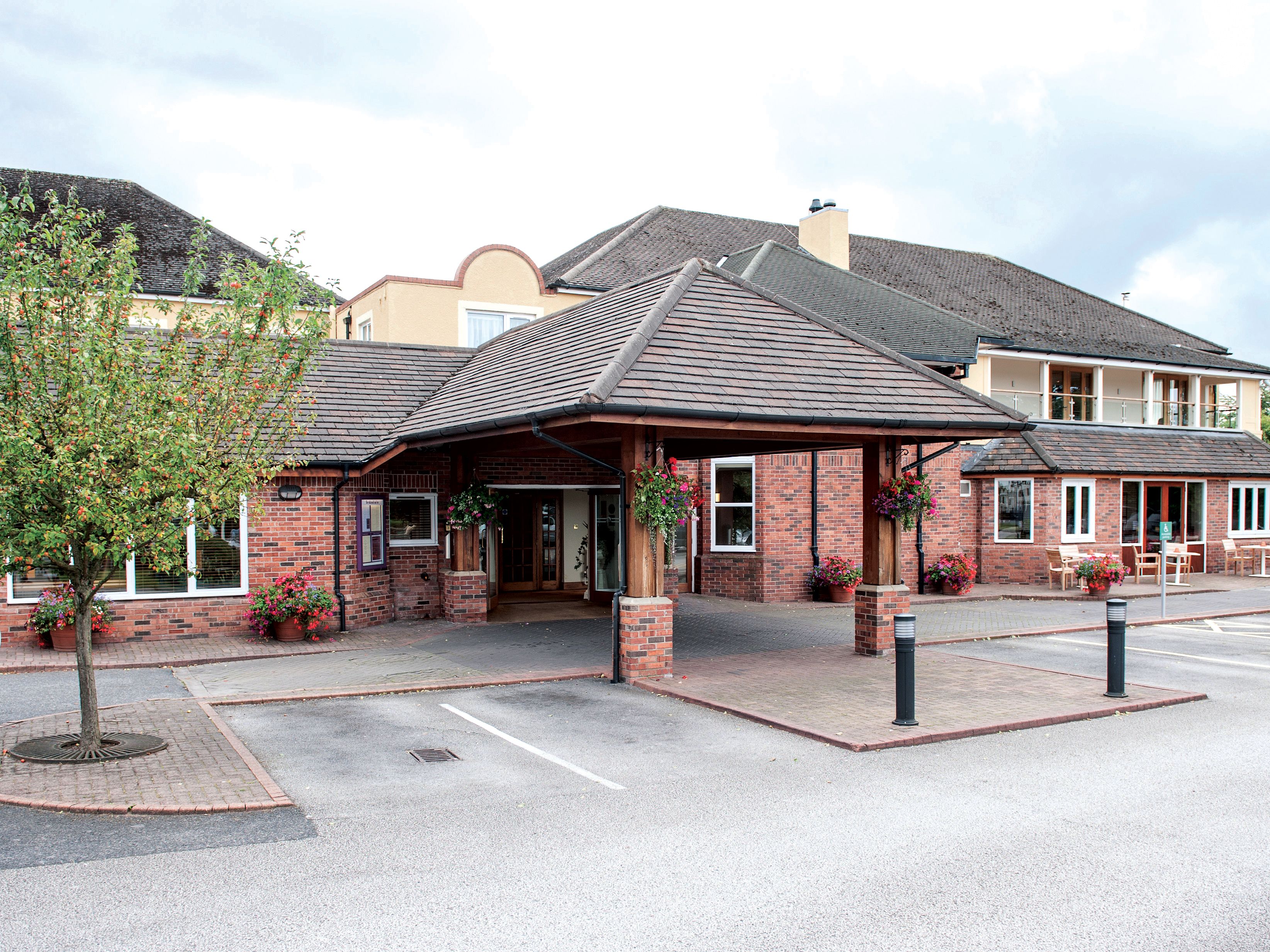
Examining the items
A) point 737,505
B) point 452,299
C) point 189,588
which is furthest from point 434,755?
point 452,299

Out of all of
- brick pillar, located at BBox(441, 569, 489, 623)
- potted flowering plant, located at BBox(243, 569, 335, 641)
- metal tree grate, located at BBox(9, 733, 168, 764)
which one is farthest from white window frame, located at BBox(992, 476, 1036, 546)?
metal tree grate, located at BBox(9, 733, 168, 764)

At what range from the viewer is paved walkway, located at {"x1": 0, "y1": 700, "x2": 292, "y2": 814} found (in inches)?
253

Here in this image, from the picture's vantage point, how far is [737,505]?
1942 cm

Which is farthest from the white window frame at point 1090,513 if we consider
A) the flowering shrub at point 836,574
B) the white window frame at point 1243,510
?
the flowering shrub at point 836,574

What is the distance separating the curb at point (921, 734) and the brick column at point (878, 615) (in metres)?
2.91

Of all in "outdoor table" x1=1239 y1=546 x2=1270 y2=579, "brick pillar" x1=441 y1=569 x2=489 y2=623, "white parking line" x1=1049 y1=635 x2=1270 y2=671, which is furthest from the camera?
"outdoor table" x1=1239 y1=546 x2=1270 y2=579

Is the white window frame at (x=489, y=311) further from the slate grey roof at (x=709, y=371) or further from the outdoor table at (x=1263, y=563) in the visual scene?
the outdoor table at (x=1263, y=563)

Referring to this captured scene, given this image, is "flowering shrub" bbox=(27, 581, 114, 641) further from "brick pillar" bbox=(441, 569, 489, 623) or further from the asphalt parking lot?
the asphalt parking lot

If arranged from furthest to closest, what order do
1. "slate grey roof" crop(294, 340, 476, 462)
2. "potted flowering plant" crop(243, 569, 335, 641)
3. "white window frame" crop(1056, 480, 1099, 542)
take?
"white window frame" crop(1056, 480, 1099, 542) → "slate grey roof" crop(294, 340, 476, 462) → "potted flowering plant" crop(243, 569, 335, 641)

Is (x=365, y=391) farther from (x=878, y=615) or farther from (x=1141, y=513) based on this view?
(x=1141, y=513)

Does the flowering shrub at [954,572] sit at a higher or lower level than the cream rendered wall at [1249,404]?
lower

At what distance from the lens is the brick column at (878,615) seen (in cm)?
1259

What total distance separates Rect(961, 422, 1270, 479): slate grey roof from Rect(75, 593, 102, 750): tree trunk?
59.4ft

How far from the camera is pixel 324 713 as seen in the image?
9.41 metres
